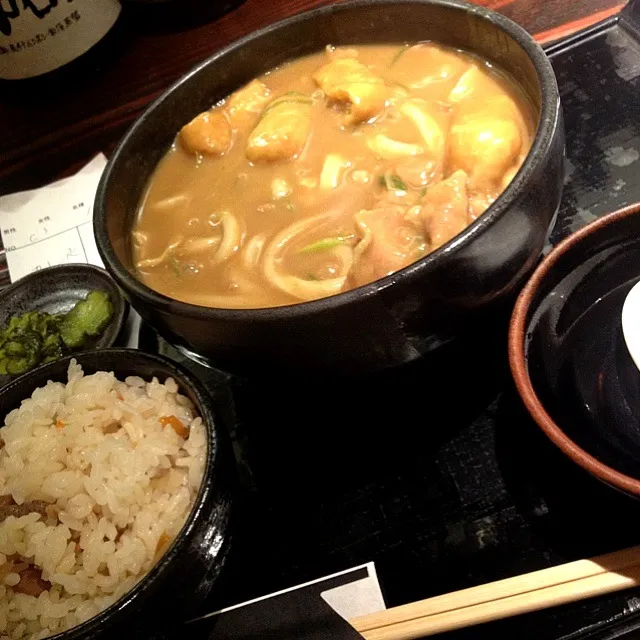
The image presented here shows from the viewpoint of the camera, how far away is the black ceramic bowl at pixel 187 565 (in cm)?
110

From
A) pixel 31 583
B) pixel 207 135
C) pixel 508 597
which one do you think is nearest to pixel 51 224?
pixel 207 135

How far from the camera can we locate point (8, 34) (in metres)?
2.21

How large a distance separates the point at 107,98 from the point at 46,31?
0.36 metres

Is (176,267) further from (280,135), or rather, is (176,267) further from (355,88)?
(355,88)

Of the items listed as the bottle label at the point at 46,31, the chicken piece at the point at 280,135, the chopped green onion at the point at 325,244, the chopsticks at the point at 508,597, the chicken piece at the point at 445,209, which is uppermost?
the bottle label at the point at 46,31

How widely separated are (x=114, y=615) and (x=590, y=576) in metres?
0.75

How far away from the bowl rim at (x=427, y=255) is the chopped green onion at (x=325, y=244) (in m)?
0.16

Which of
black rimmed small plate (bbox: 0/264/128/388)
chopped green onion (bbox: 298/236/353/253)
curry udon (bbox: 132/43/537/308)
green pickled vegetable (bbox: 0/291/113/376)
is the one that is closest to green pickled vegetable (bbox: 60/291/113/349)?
green pickled vegetable (bbox: 0/291/113/376)

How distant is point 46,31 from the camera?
222cm

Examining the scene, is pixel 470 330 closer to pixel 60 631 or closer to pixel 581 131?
pixel 581 131

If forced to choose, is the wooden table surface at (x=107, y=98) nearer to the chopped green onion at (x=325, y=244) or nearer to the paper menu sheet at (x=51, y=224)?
the paper menu sheet at (x=51, y=224)

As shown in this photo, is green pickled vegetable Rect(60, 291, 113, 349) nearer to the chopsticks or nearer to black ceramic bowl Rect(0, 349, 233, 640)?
black ceramic bowl Rect(0, 349, 233, 640)

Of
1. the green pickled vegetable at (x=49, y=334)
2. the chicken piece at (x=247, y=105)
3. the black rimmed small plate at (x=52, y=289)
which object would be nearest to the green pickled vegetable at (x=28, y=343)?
the green pickled vegetable at (x=49, y=334)

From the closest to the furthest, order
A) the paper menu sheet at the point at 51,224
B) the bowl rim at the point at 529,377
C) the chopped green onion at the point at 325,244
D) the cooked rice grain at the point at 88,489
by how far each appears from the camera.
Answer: the bowl rim at the point at 529,377 < the cooked rice grain at the point at 88,489 < the chopped green onion at the point at 325,244 < the paper menu sheet at the point at 51,224
